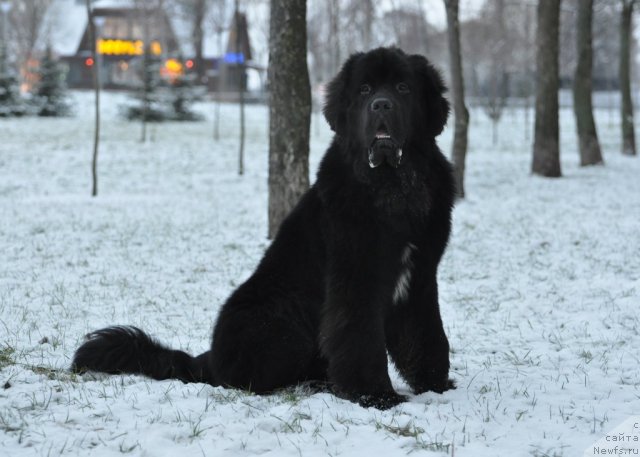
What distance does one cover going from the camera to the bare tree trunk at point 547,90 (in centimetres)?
1652

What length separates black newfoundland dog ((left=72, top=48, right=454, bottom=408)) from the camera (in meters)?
3.99

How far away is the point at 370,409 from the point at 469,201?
1082 cm

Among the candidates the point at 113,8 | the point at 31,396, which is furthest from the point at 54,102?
the point at 31,396

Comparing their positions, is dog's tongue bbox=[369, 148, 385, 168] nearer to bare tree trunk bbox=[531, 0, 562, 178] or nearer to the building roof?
bare tree trunk bbox=[531, 0, 562, 178]

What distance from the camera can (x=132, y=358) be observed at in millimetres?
4328

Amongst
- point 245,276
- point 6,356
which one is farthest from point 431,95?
point 245,276

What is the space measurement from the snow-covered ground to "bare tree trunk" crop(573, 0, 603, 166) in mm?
2651

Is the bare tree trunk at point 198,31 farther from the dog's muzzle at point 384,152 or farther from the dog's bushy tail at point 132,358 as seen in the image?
the dog's muzzle at point 384,152

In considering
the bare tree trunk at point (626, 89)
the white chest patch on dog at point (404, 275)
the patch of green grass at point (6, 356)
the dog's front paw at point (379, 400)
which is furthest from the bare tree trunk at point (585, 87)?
the patch of green grass at point (6, 356)

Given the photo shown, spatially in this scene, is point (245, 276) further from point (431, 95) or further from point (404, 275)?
point (431, 95)

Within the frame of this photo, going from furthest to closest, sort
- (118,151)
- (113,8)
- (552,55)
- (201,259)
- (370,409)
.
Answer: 1. (113,8)
2. (118,151)
3. (552,55)
4. (201,259)
5. (370,409)

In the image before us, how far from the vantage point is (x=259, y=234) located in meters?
10.8

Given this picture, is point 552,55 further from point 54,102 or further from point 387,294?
point 54,102

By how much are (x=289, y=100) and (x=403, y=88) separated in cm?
512
